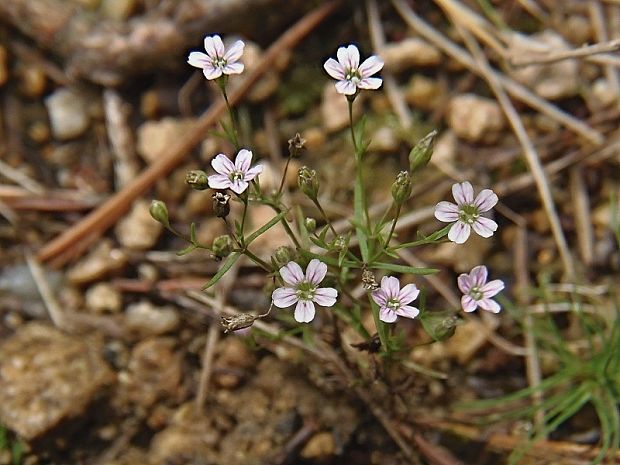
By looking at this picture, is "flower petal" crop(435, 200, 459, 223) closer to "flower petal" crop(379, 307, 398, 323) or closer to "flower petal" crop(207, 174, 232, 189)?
"flower petal" crop(379, 307, 398, 323)

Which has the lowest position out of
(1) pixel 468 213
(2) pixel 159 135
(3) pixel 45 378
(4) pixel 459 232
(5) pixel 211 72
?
(3) pixel 45 378

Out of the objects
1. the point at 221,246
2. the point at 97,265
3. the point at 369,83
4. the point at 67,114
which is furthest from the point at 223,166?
the point at 67,114

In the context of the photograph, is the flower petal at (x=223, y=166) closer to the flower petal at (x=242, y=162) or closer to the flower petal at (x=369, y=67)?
the flower petal at (x=242, y=162)

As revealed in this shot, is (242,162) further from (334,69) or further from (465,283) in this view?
(465,283)

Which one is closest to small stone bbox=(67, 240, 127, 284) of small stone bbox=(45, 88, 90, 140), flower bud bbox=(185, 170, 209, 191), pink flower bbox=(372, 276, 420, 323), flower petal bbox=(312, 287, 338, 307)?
small stone bbox=(45, 88, 90, 140)

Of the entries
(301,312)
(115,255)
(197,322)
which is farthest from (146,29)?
(301,312)

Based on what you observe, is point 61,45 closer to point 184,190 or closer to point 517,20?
point 184,190
